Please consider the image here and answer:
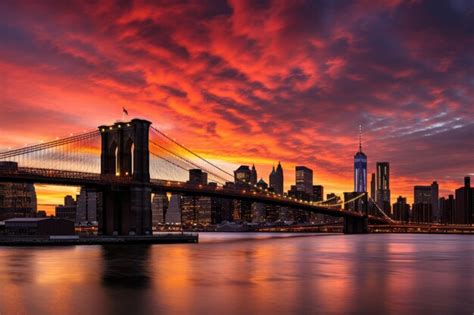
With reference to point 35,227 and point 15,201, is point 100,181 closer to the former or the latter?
point 35,227

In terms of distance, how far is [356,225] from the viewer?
565 feet

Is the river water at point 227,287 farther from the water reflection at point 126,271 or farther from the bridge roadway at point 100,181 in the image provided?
the bridge roadway at point 100,181

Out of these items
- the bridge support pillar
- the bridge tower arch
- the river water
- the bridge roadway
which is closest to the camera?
the river water

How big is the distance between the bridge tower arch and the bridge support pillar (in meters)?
94.7

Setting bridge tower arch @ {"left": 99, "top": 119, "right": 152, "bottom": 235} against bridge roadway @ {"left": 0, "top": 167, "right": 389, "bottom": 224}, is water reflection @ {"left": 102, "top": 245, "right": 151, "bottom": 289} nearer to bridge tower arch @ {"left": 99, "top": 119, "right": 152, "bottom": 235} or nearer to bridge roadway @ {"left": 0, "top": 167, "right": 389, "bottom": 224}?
bridge roadway @ {"left": 0, "top": 167, "right": 389, "bottom": 224}

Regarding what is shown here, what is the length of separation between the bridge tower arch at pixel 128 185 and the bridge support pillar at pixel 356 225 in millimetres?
94650

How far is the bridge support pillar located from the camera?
170 m

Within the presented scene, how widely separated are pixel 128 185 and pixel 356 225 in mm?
102908

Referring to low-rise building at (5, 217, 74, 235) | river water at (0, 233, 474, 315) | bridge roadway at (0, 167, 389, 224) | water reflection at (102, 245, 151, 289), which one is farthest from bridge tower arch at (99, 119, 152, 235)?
river water at (0, 233, 474, 315)

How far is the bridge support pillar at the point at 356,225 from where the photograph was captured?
170 meters

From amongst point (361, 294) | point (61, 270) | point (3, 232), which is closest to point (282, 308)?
point (361, 294)

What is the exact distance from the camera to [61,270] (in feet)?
144

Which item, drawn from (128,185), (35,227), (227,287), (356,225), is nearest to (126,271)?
(227,287)

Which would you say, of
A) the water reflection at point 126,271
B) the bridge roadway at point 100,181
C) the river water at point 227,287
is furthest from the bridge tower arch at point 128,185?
the river water at point 227,287
